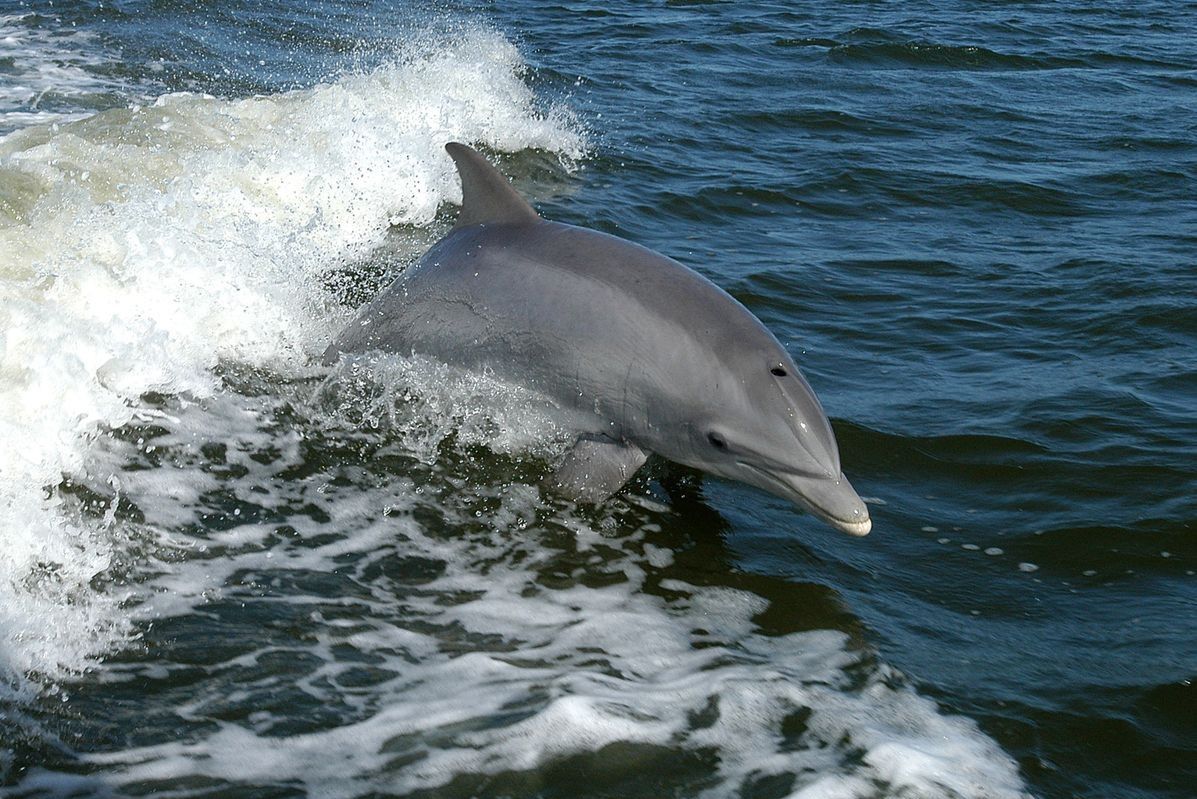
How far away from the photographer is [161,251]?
8.50m

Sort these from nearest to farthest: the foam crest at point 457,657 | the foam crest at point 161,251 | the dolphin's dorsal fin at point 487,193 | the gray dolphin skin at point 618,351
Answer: the foam crest at point 457,657 → the foam crest at point 161,251 → the gray dolphin skin at point 618,351 → the dolphin's dorsal fin at point 487,193

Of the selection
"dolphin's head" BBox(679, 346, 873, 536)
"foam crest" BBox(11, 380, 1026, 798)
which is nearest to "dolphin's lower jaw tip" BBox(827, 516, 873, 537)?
"dolphin's head" BBox(679, 346, 873, 536)

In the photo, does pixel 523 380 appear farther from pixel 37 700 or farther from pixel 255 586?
pixel 37 700

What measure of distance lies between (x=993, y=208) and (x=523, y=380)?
7223 millimetres

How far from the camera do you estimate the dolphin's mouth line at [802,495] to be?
5949 millimetres

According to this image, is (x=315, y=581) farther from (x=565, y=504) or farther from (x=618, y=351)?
(x=618, y=351)

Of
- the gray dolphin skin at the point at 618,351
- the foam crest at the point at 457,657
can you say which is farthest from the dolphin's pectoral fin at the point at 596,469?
the foam crest at the point at 457,657

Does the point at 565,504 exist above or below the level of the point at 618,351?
below

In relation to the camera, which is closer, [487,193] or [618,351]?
[618,351]

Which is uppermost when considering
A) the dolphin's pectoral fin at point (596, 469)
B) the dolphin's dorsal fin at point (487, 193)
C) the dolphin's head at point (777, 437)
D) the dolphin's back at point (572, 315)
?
the dolphin's dorsal fin at point (487, 193)

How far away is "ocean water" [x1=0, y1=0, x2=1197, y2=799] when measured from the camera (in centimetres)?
475

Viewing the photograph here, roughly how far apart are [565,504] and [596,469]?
0.85 feet

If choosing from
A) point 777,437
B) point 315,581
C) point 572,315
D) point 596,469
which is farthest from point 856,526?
point 315,581

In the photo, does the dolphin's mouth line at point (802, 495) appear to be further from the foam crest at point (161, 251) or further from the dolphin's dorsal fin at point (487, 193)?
the foam crest at point (161, 251)
